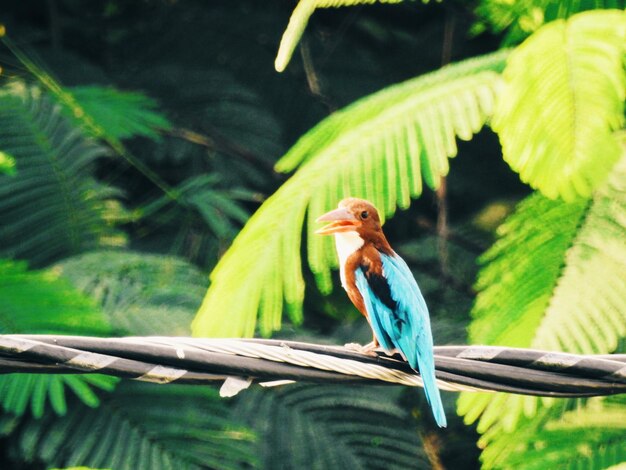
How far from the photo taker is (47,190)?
3.76 meters

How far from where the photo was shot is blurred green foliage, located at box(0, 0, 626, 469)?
7.48 feet

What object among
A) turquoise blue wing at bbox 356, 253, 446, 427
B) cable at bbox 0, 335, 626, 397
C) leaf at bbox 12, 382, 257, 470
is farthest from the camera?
leaf at bbox 12, 382, 257, 470

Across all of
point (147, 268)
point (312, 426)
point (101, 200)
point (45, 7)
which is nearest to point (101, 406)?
point (147, 268)

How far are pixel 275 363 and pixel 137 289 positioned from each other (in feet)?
4.22

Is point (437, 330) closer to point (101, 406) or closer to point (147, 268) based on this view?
point (147, 268)

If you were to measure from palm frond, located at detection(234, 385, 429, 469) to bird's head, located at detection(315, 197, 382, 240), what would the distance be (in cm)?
99

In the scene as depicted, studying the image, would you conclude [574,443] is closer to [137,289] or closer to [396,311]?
[396,311]

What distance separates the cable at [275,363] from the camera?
2.05m

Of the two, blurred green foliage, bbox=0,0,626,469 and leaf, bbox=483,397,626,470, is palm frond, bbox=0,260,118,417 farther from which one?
leaf, bbox=483,397,626,470

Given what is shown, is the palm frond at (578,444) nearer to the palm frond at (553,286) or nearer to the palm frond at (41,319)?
the palm frond at (553,286)

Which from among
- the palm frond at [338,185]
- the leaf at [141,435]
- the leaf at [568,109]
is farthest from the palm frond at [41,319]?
the leaf at [568,109]

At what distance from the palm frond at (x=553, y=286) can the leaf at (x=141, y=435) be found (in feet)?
3.33

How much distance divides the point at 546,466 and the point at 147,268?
154 centimetres

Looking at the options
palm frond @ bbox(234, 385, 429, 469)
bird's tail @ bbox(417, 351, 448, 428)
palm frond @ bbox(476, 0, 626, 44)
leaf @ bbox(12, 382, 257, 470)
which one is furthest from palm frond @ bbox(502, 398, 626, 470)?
palm frond @ bbox(234, 385, 429, 469)
